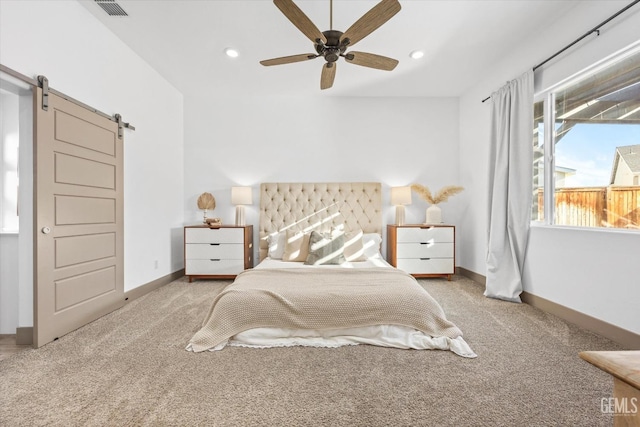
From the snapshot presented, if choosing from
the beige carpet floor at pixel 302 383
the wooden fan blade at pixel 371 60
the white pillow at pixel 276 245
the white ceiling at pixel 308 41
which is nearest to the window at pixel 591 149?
the white ceiling at pixel 308 41

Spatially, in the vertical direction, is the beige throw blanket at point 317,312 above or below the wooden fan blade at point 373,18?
below

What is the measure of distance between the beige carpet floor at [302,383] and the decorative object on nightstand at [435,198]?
2157 millimetres

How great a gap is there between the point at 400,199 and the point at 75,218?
3.84 meters

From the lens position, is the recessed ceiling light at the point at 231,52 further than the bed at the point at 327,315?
Yes

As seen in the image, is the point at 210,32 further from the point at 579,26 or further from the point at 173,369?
the point at 579,26

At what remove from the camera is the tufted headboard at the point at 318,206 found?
456 centimetres

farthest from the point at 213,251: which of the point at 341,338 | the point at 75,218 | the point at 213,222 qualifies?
the point at 341,338

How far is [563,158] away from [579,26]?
46.0 inches

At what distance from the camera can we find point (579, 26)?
2.59m

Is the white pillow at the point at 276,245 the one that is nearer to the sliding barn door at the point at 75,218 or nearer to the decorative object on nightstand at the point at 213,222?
the decorative object on nightstand at the point at 213,222

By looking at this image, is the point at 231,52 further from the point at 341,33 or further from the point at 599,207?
the point at 599,207

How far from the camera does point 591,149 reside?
8.81 ft

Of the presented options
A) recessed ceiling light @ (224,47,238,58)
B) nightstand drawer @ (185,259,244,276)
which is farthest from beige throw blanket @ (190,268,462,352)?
recessed ceiling light @ (224,47,238,58)

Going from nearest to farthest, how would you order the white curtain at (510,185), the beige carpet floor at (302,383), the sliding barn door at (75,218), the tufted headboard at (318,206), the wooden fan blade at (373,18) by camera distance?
the beige carpet floor at (302,383) → the wooden fan blade at (373,18) → the sliding barn door at (75,218) → the white curtain at (510,185) → the tufted headboard at (318,206)
